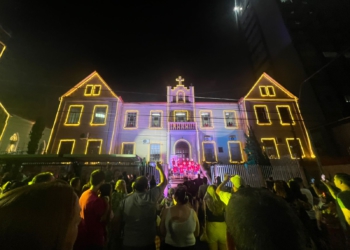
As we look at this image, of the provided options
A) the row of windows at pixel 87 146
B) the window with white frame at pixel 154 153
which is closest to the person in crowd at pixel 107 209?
the window with white frame at pixel 154 153

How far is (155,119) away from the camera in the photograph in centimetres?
2123

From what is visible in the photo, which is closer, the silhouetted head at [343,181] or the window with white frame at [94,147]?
the silhouetted head at [343,181]

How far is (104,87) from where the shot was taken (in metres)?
21.5

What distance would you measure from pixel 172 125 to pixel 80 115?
11.7m

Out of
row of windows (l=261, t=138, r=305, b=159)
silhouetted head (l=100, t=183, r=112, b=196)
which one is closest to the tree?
silhouetted head (l=100, t=183, r=112, b=196)

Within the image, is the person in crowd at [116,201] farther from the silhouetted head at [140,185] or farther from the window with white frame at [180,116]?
the window with white frame at [180,116]

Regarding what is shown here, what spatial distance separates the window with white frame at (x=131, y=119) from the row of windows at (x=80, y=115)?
2.72m

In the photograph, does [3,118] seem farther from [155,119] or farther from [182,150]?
[182,150]

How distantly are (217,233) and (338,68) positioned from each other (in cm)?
3393

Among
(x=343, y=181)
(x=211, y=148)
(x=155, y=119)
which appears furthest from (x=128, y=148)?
(x=343, y=181)

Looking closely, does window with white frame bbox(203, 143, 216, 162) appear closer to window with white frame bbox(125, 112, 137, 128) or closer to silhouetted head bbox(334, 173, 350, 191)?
window with white frame bbox(125, 112, 137, 128)

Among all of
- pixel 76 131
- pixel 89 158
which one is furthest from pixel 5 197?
pixel 76 131

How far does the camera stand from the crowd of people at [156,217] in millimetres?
975

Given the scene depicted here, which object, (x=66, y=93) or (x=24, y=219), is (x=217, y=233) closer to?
(x=24, y=219)
